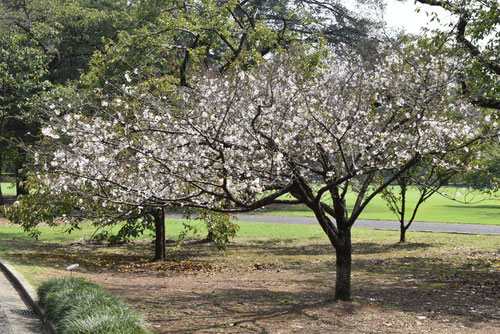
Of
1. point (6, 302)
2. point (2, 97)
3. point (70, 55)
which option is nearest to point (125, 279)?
point (6, 302)

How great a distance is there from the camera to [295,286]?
32.5ft

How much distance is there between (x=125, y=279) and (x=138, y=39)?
7.52 metres

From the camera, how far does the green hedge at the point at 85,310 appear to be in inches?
212

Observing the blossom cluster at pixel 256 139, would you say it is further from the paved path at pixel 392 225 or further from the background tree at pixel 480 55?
the paved path at pixel 392 225

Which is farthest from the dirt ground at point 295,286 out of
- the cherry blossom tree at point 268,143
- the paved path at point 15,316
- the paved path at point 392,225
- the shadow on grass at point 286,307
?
the paved path at point 392,225

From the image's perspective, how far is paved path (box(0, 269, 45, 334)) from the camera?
618 cm

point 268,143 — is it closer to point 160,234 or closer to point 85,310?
point 85,310

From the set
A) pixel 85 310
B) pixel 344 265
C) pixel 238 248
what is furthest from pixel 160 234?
pixel 85 310

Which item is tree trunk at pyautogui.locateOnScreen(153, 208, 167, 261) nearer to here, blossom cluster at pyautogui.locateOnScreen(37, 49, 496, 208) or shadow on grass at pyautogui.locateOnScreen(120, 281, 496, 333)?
shadow on grass at pyautogui.locateOnScreen(120, 281, 496, 333)

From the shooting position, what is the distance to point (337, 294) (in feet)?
26.7

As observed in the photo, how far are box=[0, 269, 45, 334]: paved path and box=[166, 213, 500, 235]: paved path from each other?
1720 cm

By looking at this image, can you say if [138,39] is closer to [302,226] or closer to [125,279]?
[125,279]

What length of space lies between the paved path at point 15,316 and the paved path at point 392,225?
17204 mm

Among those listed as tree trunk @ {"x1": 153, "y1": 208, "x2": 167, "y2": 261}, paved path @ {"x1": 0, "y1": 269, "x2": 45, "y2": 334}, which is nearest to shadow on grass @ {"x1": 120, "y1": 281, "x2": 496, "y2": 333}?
paved path @ {"x1": 0, "y1": 269, "x2": 45, "y2": 334}
